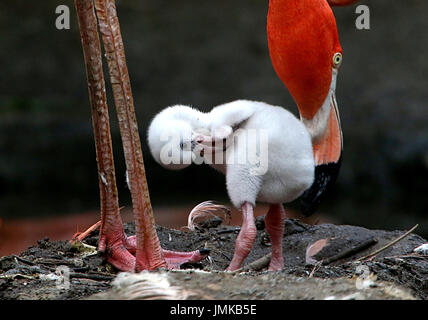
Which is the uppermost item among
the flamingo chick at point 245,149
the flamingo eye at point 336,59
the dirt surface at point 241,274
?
the flamingo eye at point 336,59

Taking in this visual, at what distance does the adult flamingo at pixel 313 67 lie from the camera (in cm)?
226

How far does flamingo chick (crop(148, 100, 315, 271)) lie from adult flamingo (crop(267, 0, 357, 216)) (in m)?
0.20

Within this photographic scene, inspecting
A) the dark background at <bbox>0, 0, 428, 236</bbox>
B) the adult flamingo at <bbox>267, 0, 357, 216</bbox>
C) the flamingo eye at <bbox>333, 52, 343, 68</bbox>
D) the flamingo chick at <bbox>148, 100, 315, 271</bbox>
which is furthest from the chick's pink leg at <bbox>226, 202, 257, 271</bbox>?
the dark background at <bbox>0, 0, 428, 236</bbox>

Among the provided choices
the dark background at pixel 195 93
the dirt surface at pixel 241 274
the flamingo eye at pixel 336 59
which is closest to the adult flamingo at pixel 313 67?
the flamingo eye at pixel 336 59

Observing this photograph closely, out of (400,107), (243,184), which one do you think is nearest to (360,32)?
(400,107)

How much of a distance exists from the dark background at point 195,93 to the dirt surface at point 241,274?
7.24 feet

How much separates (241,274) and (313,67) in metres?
0.81

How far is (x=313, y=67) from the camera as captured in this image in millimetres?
2270

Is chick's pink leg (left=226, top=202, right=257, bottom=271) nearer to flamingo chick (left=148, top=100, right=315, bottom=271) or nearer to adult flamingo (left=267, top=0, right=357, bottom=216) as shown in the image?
flamingo chick (left=148, top=100, right=315, bottom=271)

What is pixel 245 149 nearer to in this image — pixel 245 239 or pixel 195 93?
pixel 245 239

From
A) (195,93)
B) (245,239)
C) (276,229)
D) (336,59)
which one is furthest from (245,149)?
(195,93)

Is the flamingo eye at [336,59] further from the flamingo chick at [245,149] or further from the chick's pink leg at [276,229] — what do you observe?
the chick's pink leg at [276,229]

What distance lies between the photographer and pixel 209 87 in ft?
20.6

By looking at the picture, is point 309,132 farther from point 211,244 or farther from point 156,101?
point 156,101
